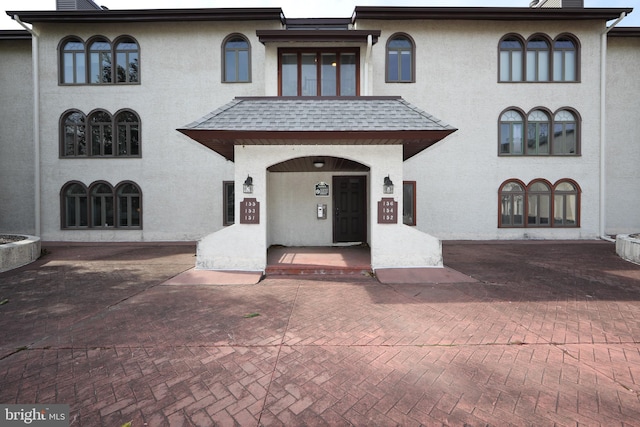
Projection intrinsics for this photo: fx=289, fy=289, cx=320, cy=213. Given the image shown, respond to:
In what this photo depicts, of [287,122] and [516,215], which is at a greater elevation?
[287,122]

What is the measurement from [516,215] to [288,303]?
11.5m

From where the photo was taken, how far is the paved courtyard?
104 inches

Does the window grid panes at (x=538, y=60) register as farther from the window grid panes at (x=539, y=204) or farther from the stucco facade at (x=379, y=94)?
the window grid panes at (x=539, y=204)

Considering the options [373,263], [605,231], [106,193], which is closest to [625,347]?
[373,263]

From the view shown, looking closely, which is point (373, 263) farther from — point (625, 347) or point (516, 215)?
point (516, 215)

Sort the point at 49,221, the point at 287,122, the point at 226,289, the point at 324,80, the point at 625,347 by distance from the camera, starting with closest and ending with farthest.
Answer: the point at 625,347 < the point at 226,289 < the point at 287,122 < the point at 324,80 < the point at 49,221

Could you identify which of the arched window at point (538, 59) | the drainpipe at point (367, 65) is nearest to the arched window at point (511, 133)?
the arched window at point (538, 59)

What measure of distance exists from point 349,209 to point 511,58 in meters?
9.66

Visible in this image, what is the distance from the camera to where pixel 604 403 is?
8.84 ft

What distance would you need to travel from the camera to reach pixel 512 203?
1230 cm

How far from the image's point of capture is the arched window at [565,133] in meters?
12.4

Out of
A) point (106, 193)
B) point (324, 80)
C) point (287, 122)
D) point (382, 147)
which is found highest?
point (324, 80)

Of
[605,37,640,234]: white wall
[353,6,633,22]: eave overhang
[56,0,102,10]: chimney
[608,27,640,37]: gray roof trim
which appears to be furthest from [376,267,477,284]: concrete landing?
[56,0,102,10]: chimney

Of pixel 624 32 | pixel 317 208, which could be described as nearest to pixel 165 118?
pixel 317 208
